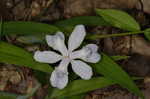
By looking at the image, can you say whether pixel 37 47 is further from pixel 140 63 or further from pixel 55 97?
pixel 140 63

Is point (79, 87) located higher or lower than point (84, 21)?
lower

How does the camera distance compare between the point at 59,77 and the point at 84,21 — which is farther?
the point at 84,21

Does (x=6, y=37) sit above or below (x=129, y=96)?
above

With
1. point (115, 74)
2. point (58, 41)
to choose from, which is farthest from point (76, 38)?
point (115, 74)

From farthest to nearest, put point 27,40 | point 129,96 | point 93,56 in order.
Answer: point 129,96 < point 27,40 < point 93,56

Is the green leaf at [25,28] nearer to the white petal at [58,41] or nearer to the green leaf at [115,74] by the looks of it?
the white petal at [58,41]

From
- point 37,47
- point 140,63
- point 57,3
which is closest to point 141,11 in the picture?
point 140,63

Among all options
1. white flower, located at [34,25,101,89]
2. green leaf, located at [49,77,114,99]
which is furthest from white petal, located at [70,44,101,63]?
green leaf, located at [49,77,114,99]

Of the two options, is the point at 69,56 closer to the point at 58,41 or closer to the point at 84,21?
the point at 58,41
